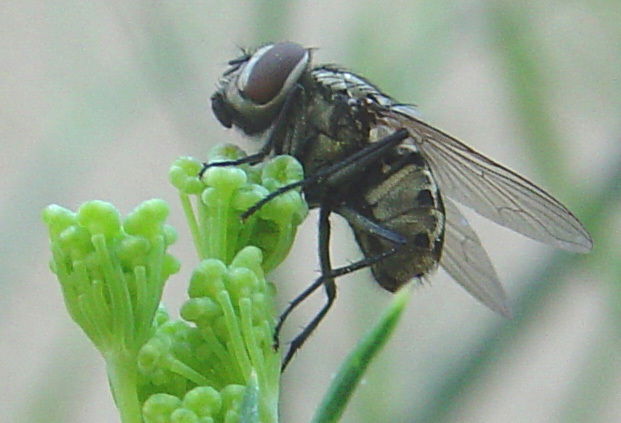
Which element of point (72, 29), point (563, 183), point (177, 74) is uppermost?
point (72, 29)

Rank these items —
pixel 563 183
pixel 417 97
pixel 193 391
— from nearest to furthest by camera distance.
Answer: pixel 193 391 → pixel 563 183 → pixel 417 97

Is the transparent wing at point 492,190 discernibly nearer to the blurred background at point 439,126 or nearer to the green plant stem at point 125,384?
the blurred background at point 439,126

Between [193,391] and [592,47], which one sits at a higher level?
[592,47]

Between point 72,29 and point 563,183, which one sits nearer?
point 563,183

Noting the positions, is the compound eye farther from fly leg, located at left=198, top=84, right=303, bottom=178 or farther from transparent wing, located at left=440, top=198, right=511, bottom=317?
transparent wing, located at left=440, top=198, right=511, bottom=317

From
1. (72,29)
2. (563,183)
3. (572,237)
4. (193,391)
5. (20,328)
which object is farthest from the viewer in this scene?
(20,328)

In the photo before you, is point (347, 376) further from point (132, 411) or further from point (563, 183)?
point (563, 183)

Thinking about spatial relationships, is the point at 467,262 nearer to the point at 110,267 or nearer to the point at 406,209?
the point at 406,209

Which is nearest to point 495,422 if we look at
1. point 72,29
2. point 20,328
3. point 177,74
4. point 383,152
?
point 20,328
